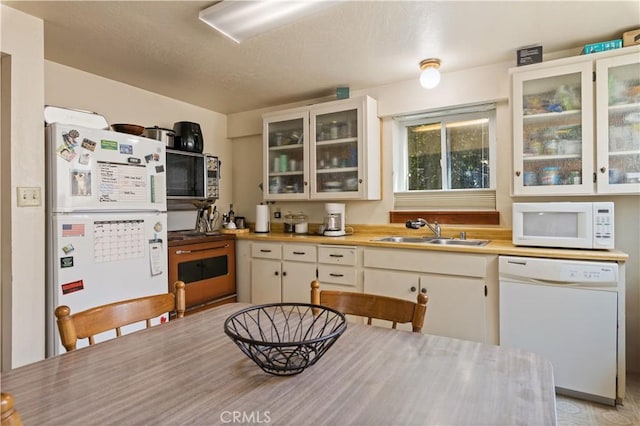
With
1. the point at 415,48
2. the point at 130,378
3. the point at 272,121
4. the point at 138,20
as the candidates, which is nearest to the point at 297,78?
the point at 272,121

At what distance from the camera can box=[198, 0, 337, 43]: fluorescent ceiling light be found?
1772 mm

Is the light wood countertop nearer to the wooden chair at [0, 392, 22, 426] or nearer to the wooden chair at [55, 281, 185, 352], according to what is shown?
the wooden chair at [55, 281, 185, 352]

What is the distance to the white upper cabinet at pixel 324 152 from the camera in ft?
10.0

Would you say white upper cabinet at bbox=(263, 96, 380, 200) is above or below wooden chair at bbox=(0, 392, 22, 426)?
above

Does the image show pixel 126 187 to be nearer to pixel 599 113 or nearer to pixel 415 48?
pixel 415 48

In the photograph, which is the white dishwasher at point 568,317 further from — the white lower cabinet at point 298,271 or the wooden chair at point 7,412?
the wooden chair at point 7,412

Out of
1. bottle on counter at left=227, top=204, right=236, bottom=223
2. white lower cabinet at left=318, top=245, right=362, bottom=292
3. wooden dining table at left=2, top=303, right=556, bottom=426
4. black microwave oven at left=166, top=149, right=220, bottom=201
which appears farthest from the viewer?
bottle on counter at left=227, top=204, right=236, bottom=223

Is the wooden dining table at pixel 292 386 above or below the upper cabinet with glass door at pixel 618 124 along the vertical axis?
below

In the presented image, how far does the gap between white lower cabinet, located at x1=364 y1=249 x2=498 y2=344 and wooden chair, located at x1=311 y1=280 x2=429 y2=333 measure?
125 centimetres

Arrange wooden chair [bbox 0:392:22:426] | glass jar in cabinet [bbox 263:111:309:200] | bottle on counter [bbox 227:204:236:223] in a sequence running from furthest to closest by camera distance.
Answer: bottle on counter [bbox 227:204:236:223]
glass jar in cabinet [bbox 263:111:309:200]
wooden chair [bbox 0:392:22:426]

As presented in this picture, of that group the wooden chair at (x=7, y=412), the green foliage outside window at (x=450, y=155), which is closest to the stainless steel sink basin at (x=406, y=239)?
the green foliage outside window at (x=450, y=155)

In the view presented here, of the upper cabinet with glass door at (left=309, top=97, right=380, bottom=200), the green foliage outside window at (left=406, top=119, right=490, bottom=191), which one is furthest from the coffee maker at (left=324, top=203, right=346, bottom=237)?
the green foliage outside window at (left=406, top=119, right=490, bottom=191)

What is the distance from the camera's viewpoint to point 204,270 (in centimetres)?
302

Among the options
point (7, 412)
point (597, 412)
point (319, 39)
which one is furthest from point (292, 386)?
point (319, 39)
